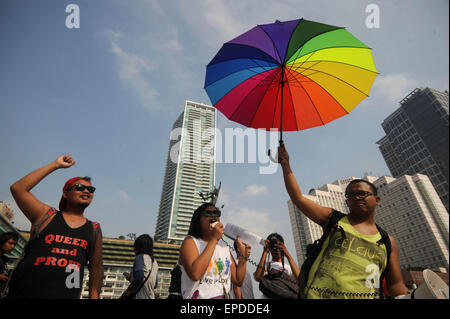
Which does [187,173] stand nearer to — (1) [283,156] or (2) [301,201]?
(1) [283,156]

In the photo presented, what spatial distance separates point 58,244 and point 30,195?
0.58 m

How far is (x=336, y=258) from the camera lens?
196cm

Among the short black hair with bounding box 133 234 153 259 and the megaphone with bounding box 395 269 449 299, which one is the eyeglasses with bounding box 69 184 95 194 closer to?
the short black hair with bounding box 133 234 153 259

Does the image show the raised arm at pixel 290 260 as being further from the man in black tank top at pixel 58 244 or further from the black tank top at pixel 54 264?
the black tank top at pixel 54 264

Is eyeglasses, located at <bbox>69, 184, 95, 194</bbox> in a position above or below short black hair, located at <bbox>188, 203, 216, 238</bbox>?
above

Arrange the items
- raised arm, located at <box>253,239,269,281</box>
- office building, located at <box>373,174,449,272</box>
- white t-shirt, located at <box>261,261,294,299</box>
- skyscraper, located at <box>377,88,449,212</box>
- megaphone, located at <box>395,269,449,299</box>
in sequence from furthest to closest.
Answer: skyscraper, located at <box>377,88,449,212</box>, office building, located at <box>373,174,449,272</box>, white t-shirt, located at <box>261,261,294,299</box>, raised arm, located at <box>253,239,269,281</box>, megaphone, located at <box>395,269,449,299</box>

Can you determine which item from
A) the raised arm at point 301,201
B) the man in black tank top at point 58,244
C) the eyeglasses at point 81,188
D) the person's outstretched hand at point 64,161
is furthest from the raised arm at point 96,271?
the raised arm at point 301,201

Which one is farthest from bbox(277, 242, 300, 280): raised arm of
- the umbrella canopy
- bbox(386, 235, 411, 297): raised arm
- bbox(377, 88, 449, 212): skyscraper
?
bbox(377, 88, 449, 212): skyscraper

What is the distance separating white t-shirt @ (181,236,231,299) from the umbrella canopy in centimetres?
183

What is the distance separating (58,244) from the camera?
2186 millimetres

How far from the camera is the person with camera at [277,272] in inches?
153

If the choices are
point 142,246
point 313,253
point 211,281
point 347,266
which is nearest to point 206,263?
point 211,281

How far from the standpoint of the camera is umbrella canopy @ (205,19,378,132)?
314 centimetres
